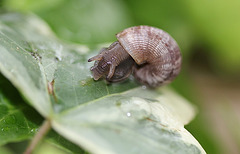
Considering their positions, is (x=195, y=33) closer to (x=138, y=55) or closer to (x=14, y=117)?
(x=138, y=55)

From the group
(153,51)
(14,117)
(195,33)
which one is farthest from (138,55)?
(195,33)

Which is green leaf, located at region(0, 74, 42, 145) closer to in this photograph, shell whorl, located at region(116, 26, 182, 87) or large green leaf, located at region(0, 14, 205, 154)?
large green leaf, located at region(0, 14, 205, 154)

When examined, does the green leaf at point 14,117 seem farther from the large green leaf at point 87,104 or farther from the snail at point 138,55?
the snail at point 138,55

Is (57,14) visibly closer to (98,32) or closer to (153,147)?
(98,32)

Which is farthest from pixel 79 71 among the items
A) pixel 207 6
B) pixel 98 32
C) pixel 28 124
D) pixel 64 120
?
pixel 207 6

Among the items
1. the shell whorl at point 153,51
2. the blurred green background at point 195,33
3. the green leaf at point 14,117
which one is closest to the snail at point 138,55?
the shell whorl at point 153,51
